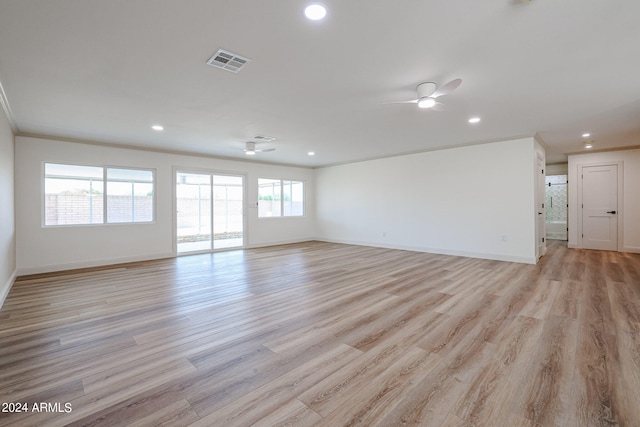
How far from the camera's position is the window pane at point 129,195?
596cm

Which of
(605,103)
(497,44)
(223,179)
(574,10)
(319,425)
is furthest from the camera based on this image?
(223,179)

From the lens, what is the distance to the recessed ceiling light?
1903mm

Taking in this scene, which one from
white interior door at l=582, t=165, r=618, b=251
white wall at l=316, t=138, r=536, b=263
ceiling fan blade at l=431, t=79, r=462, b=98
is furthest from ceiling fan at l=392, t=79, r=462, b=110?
white interior door at l=582, t=165, r=618, b=251

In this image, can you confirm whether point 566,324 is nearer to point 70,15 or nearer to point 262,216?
point 70,15

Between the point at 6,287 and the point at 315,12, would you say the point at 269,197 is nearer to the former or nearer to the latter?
the point at 6,287

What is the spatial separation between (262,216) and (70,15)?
6.75m

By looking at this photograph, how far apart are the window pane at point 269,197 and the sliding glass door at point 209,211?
623 millimetres

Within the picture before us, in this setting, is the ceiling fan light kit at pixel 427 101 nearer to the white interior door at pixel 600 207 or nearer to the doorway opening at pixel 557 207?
the white interior door at pixel 600 207

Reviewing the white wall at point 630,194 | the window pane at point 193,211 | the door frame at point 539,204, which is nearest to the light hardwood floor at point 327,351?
the door frame at point 539,204

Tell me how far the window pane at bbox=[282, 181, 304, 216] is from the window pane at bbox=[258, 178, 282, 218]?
266 millimetres

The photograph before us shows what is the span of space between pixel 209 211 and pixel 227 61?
17.6 feet

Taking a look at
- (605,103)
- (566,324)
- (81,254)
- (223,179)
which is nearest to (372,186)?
(223,179)

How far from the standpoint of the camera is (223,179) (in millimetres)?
7688

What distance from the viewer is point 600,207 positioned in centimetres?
A: 705
